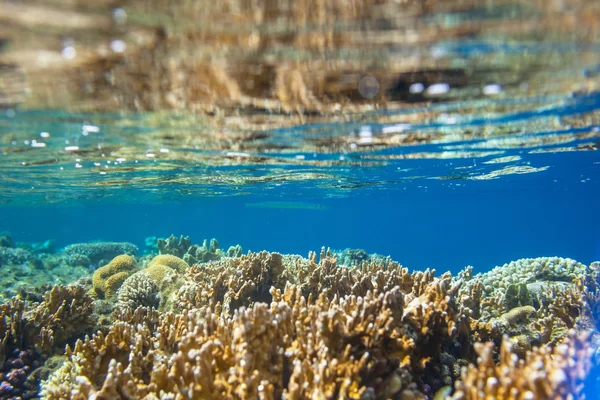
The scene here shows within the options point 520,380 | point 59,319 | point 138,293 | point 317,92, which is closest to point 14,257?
point 138,293

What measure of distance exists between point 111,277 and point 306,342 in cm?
1066

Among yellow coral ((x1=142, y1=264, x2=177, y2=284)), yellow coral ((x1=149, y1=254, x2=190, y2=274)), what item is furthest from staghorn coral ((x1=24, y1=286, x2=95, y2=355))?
yellow coral ((x1=149, y1=254, x2=190, y2=274))

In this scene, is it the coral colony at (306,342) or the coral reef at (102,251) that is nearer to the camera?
the coral colony at (306,342)

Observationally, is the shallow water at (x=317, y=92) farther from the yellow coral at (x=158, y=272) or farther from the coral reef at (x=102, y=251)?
the coral reef at (x=102, y=251)

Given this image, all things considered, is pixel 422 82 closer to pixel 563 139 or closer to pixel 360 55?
pixel 360 55

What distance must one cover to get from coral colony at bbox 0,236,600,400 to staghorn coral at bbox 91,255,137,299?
2.05 metres

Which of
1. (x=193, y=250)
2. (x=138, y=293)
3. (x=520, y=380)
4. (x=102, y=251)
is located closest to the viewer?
(x=520, y=380)

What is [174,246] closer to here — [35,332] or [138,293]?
[138,293]

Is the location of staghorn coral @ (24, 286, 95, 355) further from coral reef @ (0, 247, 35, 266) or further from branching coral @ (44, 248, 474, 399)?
coral reef @ (0, 247, 35, 266)

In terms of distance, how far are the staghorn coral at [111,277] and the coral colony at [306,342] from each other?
2.05 meters

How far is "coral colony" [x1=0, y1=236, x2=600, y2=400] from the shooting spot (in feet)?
12.6

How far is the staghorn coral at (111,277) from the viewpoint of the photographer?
40.1 feet

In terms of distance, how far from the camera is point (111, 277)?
40.8 feet

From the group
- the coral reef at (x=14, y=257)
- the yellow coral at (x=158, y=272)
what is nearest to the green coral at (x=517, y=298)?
the yellow coral at (x=158, y=272)
